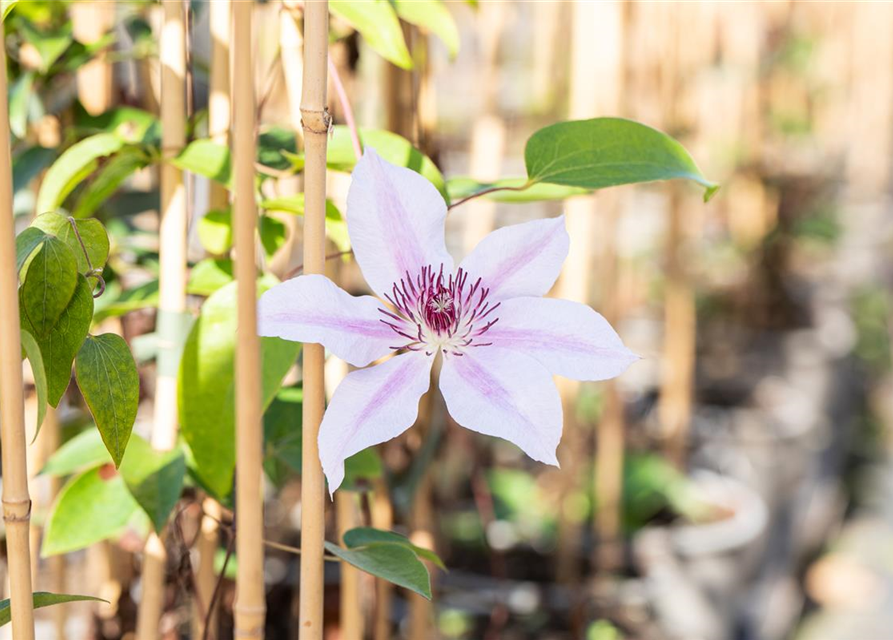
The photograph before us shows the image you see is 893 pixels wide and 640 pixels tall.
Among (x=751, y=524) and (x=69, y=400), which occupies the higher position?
(x=69, y=400)

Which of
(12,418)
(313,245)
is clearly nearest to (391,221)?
(313,245)

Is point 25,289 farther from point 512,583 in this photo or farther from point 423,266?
point 512,583

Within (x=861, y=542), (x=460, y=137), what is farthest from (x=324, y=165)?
(x=460, y=137)

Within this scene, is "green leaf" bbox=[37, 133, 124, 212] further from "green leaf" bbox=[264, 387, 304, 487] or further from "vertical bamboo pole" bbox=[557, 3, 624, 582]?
"vertical bamboo pole" bbox=[557, 3, 624, 582]

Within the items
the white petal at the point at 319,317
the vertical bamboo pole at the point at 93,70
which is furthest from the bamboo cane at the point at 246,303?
the vertical bamboo pole at the point at 93,70

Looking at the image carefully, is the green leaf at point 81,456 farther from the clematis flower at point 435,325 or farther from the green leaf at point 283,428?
the clematis flower at point 435,325

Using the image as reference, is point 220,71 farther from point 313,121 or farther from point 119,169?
point 313,121
